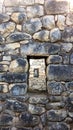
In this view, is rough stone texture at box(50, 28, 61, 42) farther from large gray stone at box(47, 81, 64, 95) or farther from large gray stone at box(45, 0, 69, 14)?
large gray stone at box(47, 81, 64, 95)

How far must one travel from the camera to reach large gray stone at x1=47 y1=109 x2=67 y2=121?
328 centimetres

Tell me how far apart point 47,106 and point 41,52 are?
0.66m

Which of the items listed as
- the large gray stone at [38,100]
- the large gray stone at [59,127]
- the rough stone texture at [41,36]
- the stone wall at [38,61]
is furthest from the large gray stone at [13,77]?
the large gray stone at [59,127]

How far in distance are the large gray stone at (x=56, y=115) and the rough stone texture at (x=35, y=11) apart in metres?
1.21

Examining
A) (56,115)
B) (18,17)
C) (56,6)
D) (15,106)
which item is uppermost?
(56,6)

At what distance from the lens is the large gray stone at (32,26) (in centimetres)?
348

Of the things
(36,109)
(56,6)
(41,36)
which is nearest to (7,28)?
(41,36)

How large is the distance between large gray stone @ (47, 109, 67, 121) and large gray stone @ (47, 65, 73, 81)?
15.5 inches

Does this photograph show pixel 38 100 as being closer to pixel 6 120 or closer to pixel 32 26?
pixel 6 120

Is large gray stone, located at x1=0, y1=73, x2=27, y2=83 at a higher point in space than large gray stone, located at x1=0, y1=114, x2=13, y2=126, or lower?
higher

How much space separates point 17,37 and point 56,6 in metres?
0.63

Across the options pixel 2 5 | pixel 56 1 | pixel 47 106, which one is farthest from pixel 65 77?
pixel 2 5

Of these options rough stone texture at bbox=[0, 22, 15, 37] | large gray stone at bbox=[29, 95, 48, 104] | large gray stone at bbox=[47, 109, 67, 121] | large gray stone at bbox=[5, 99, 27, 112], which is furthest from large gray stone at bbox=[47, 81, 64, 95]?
rough stone texture at bbox=[0, 22, 15, 37]

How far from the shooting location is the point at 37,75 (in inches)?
133
